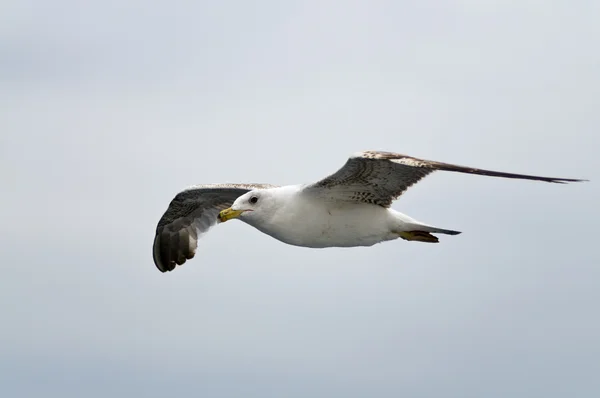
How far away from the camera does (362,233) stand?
71.0 ft

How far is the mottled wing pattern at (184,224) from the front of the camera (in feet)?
91.6

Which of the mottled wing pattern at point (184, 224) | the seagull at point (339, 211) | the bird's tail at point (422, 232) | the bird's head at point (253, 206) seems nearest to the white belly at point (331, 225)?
the seagull at point (339, 211)

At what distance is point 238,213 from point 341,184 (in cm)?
228

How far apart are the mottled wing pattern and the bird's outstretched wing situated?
694 centimetres

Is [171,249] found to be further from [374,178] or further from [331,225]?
[374,178]

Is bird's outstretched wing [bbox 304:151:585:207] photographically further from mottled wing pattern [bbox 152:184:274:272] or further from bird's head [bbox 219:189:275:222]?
mottled wing pattern [bbox 152:184:274:272]

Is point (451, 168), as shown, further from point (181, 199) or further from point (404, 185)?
point (181, 199)

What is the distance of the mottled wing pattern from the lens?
27.9 metres

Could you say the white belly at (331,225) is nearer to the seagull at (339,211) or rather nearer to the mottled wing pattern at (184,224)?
the seagull at (339,211)

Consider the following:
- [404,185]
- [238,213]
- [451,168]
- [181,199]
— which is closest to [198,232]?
[181,199]

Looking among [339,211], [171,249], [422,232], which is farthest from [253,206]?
[171,249]

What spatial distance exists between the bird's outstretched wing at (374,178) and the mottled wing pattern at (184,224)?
6.94 meters

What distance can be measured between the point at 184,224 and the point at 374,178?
29.0 feet

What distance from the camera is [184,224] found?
92.6 feet
